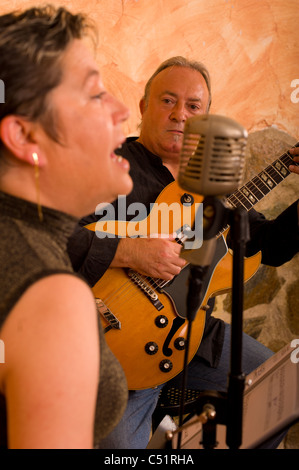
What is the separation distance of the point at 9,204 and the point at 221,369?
1258 mm

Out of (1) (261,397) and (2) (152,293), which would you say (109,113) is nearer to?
(1) (261,397)

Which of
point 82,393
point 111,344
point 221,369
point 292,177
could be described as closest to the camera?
point 82,393

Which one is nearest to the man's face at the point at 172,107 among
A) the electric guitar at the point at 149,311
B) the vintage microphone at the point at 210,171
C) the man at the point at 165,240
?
the man at the point at 165,240

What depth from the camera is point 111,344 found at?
148cm

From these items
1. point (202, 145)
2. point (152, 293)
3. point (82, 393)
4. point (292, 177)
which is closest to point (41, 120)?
point (202, 145)

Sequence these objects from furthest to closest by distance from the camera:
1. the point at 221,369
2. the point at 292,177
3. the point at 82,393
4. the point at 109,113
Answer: the point at 292,177 < the point at 221,369 < the point at 109,113 < the point at 82,393

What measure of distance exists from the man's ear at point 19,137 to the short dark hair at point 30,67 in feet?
0.05

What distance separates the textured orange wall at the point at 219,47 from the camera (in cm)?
219

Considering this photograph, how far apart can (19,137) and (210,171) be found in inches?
13.4

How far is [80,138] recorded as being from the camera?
0.82 metres

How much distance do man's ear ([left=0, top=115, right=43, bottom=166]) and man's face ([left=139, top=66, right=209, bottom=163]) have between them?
1.15 metres

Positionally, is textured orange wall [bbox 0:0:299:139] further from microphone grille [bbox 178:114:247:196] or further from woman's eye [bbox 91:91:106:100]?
microphone grille [bbox 178:114:247:196]

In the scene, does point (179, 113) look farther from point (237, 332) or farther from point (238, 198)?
point (237, 332)

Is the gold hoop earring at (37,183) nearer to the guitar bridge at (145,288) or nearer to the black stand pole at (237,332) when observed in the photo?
the black stand pole at (237,332)
